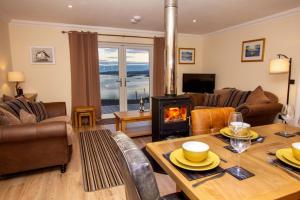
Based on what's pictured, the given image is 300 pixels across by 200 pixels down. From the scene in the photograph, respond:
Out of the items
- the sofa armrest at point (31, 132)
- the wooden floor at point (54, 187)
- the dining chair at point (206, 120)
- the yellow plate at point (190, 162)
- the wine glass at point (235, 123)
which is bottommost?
the wooden floor at point (54, 187)

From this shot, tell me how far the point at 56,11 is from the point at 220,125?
3.42 metres

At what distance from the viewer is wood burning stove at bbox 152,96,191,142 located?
9.85ft

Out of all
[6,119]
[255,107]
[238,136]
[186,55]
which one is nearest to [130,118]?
[6,119]

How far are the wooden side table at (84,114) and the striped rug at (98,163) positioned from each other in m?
0.60

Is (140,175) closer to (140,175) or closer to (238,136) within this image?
(140,175)

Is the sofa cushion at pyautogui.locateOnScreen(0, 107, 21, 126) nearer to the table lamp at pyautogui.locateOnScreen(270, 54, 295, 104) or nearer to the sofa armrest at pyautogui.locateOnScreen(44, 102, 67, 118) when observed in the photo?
the sofa armrest at pyautogui.locateOnScreen(44, 102, 67, 118)

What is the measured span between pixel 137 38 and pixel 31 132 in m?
3.68

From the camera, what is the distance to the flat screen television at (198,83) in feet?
17.1

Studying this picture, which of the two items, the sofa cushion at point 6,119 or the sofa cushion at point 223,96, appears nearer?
the sofa cushion at point 6,119

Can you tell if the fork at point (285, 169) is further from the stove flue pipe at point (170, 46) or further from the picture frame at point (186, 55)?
the picture frame at point (186, 55)

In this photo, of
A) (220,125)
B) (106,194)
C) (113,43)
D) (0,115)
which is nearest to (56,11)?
(113,43)

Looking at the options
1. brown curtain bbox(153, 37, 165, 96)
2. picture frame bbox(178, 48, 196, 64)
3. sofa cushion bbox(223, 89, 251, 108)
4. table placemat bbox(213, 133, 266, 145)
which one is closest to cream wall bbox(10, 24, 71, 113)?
brown curtain bbox(153, 37, 165, 96)

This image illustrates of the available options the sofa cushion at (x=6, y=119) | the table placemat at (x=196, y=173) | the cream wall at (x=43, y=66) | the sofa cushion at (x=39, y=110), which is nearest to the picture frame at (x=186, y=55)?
the cream wall at (x=43, y=66)

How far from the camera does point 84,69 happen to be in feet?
15.1
